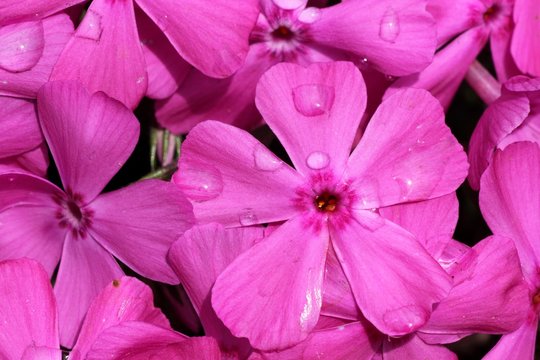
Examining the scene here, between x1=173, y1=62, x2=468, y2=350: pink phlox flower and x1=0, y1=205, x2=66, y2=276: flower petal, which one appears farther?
x1=0, y1=205, x2=66, y2=276: flower petal

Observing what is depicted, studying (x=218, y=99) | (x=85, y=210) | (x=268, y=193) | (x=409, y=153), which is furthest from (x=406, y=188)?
(x=85, y=210)

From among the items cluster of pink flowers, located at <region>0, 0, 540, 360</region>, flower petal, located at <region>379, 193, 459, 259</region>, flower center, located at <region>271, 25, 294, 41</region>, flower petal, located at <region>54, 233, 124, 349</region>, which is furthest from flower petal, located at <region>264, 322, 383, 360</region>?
flower center, located at <region>271, 25, 294, 41</region>

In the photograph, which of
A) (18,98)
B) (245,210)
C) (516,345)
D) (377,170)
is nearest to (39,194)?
(18,98)

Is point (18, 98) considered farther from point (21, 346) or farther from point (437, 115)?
point (437, 115)

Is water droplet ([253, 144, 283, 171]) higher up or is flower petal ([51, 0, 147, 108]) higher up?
flower petal ([51, 0, 147, 108])

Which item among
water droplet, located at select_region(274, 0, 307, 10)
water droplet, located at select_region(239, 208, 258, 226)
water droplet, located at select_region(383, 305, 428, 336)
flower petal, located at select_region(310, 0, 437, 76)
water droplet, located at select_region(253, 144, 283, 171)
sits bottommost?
water droplet, located at select_region(383, 305, 428, 336)

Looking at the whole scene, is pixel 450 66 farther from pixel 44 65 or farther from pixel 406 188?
pixel 44 65

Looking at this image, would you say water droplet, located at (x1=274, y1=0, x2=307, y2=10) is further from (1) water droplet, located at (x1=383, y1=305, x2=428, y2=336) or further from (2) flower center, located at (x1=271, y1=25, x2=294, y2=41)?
(1) water droplet, located at (x1=383, y1=305, x2=428, y2=336)
